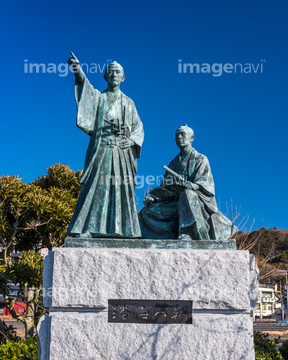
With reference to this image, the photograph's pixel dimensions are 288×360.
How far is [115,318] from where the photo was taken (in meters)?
4.80

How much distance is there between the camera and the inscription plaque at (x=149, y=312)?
4801mm

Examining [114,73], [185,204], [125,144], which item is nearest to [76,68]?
[114,73]

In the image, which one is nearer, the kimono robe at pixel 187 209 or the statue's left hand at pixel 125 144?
the kimono robe at pixel 187 209

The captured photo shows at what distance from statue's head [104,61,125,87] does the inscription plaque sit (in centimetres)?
275

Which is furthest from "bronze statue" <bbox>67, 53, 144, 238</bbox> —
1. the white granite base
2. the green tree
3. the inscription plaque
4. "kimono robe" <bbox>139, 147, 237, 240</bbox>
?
the green tree

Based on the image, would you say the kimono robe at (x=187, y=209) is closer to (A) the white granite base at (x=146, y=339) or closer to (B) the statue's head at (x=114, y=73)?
(A) the white granite base at (x=146, y=339)

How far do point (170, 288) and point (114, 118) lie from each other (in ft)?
7.35

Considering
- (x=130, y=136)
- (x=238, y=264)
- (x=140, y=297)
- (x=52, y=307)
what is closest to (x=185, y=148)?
(x=130, y=136)

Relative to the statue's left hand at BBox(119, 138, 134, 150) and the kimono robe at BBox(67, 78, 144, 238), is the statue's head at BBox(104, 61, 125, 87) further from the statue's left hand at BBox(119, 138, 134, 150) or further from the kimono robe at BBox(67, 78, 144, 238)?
the statue's left hand at BBox(119, 138, 134, 150)

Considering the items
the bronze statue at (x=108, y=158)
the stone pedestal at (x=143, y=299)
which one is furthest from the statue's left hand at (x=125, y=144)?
the stone pedestal at (x=143, y=299)

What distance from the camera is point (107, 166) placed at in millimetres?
5504

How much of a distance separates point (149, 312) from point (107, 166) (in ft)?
5.94

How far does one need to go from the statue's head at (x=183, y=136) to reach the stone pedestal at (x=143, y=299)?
5.13 ft

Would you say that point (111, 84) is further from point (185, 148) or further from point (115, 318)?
point (115, 318)
